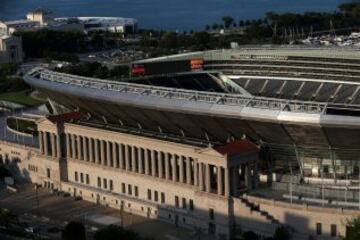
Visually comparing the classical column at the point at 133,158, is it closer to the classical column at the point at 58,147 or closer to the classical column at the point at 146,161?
the classical column at the point at 146,161

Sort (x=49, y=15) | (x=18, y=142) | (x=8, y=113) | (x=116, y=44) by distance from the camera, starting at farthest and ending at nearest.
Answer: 1. (x=49, y=15)
2. (x=116, y=44)
3. (x=8, y=113)
4. (x=18, y=142)

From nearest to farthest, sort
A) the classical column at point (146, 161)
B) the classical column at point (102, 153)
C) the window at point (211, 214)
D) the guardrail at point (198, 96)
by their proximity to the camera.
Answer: the guardrail at point (198, 96), the window at point (211, 214), the classical column at point (146, 161), the classical column at point (102, 153)

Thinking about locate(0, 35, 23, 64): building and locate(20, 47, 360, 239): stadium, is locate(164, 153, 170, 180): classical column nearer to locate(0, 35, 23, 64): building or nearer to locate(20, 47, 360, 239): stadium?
locate(20, 47, 360, 239): stadium

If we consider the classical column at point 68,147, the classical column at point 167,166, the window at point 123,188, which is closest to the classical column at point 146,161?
the classical column at point 167,166

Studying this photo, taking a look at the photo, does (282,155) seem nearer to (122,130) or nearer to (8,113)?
(122,130)

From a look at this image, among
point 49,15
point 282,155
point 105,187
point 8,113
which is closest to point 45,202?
point 105,187
